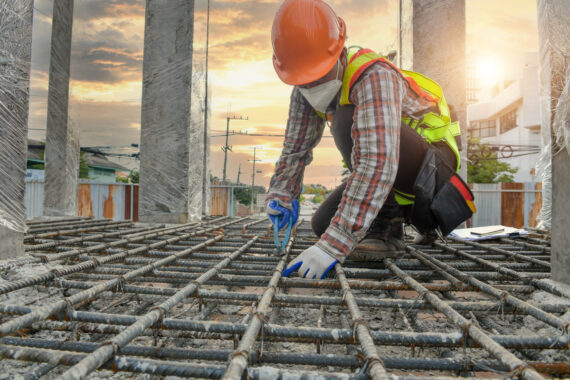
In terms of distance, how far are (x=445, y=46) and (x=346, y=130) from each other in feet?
9.07

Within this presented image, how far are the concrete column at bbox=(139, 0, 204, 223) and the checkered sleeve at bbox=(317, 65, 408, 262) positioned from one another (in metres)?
2.96

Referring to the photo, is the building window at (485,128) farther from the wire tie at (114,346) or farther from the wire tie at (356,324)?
the wire tie at (114,346)

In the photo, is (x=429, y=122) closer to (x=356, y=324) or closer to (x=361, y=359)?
(x=356, y=324)

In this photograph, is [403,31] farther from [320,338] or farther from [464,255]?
[320,338]

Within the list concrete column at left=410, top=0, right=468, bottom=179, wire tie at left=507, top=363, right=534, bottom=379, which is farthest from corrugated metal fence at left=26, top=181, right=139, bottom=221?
wire tie at left=507, top=363, right=534, bottom=379

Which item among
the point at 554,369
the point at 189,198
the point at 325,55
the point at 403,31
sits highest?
the point at 403,31

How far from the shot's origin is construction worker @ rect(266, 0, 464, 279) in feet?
4.83

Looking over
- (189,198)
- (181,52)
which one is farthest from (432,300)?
(181,52)

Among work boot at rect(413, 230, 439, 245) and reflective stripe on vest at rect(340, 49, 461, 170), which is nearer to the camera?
reflective stripe on vest at rect(340, 49, 461, 170)

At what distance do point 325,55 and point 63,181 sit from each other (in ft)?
16.8

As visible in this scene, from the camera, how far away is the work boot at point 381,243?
184 centimetres

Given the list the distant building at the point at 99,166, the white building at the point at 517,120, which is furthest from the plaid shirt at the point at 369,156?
the distant building at the point at 99,166

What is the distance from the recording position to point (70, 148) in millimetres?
5387

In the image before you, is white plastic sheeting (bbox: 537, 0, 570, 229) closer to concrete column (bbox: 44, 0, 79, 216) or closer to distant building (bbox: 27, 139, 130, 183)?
concrete column (bbox: 44, 0, 79, 216)
